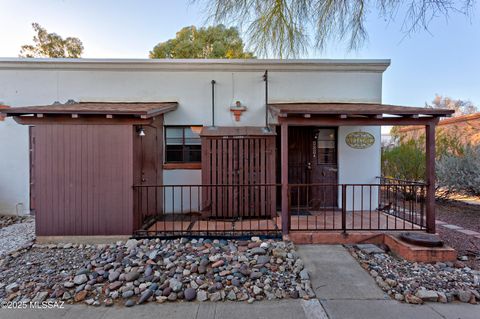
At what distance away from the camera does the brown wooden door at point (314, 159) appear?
6.45 meters

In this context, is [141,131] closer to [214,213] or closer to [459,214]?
[214,213]

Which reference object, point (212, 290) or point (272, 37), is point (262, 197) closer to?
point (212, 290)

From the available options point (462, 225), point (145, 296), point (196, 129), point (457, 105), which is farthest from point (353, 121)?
point (457, 105)

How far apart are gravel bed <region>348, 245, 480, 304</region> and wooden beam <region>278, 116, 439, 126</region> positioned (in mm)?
2392

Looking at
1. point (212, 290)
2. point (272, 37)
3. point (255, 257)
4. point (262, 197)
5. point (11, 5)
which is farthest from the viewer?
point (262, 197)

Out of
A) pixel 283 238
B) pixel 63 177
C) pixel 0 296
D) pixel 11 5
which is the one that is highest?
pixel 11 5

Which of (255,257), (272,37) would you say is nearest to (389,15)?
(272,37)

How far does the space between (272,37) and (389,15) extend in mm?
1847

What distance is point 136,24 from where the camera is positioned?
625cm

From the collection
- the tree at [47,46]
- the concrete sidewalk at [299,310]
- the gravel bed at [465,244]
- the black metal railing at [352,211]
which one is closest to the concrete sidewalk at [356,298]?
the concrete sidewalk at [299,310]

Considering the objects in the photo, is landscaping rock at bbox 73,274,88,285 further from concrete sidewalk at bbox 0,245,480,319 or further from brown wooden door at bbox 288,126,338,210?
brown wooden door at bbox 288,126,338,210

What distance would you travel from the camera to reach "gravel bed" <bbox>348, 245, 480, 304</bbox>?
3.01m

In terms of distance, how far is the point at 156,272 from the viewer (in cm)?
348

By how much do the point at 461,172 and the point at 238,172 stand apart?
6710mm
